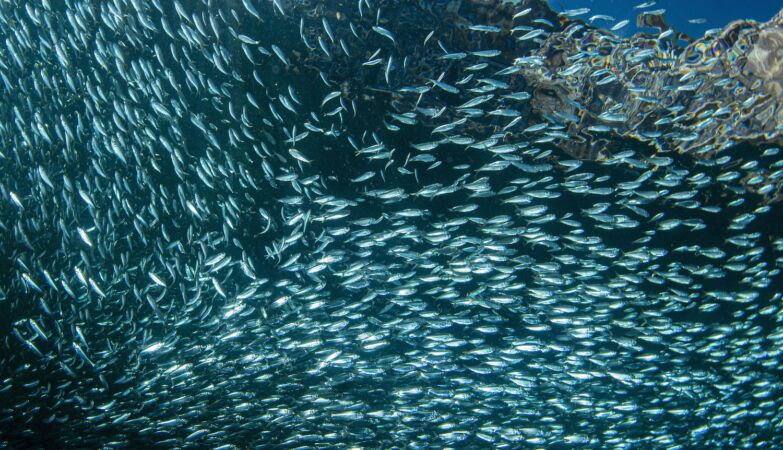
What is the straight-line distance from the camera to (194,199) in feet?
27.9

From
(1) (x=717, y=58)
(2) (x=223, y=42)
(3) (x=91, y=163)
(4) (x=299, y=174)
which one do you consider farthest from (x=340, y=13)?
(1) (x=717, y=58)

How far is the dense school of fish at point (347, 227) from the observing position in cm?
690

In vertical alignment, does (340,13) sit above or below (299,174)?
above

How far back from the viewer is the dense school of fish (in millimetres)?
6898

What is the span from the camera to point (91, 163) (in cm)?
809

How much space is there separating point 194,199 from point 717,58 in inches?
388

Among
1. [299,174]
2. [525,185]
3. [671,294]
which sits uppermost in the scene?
[299,174]

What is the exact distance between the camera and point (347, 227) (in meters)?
8.77

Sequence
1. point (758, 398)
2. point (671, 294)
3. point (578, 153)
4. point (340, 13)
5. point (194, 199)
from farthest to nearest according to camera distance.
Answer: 1. point (758, 398)
2. point (671, 294)
3. point (194, 199)
4. point (578, 153)
5. point (340, 13)

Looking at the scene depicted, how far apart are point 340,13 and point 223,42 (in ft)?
6.55

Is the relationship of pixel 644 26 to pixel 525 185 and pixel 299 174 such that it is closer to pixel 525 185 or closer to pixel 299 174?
pixel 525 185

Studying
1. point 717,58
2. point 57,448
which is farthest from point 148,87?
point 57,448

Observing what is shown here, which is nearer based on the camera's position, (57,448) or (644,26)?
(644,26)

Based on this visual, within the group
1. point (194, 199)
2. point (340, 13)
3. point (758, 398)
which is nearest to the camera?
point (340, 13)
